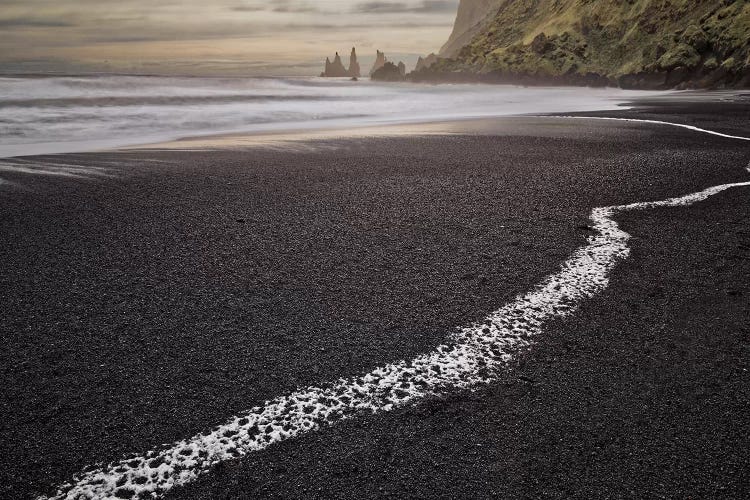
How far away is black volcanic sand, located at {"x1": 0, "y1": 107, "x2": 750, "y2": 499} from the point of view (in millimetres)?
1872

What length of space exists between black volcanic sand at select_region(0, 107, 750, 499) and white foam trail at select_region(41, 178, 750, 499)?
0.07m

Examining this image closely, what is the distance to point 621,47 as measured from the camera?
83.9 metres

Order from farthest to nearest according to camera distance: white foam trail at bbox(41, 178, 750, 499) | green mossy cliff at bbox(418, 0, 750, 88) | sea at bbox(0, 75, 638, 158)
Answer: green mossy cliff at bbox(418, 0, 750, 88), sea at bbox(0, 75, 638, 158), white foam trail at bbox(41, 178, 750, 499)

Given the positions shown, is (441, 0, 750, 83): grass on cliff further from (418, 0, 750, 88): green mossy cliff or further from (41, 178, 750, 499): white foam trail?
(41, 178, 750, 499): white foam trail

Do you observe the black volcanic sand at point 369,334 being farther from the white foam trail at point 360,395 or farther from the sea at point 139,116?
the sea at point 139,116

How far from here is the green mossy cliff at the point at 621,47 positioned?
51.9 metres

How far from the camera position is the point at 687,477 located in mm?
1804

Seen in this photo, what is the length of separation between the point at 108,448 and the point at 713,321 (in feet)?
11.1

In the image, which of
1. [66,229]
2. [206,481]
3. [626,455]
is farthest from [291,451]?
[66,229]

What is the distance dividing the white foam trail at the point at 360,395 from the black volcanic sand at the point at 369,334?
0.07 metres

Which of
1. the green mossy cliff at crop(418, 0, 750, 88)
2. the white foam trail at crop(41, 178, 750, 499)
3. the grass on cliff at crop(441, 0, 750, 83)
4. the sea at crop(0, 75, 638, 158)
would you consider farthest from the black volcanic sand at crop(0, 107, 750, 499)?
the grass on cliff at crop(441, 0, 750, 83)

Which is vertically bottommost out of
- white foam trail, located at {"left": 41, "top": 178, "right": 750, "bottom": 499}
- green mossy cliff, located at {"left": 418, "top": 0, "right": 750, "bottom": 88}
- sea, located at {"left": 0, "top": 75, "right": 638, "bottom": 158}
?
white foam trail, located at {"left": 41, "top": 178, "right": 750, "bottom": 499}

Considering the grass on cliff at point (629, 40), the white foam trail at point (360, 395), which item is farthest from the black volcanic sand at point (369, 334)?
the grass on cliff at point (629, 40)

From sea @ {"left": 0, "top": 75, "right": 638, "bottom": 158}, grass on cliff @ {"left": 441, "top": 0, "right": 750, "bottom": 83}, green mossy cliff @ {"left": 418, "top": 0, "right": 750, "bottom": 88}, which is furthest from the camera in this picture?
grass on cliff @ {"left": 441, "top": 0, "right": 750, "bottom": 83}
